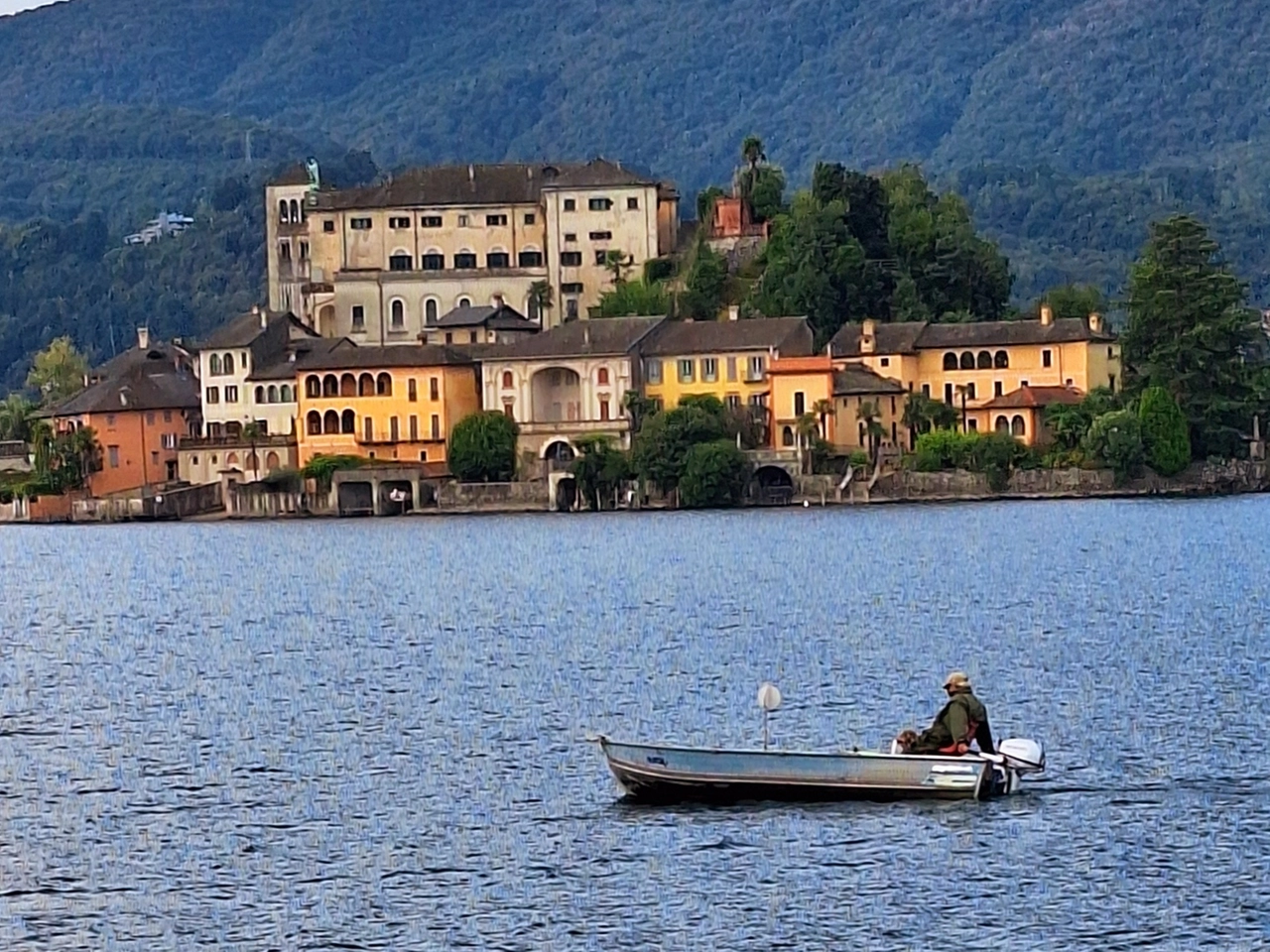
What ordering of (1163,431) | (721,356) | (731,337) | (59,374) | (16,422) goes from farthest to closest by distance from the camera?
(59,374), (16,422), (731,337), (721,356), (1163,431)

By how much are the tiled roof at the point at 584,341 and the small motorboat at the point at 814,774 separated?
315 ft

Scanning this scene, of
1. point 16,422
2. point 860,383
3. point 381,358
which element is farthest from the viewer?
point 16,422

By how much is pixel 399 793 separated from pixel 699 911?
10.3 m

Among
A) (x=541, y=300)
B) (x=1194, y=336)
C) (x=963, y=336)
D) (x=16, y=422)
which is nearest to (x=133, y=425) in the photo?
(x=16, y=422)

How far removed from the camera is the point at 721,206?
157 metres

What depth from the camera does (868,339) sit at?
136250 mm

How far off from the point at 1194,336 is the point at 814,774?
92.4m

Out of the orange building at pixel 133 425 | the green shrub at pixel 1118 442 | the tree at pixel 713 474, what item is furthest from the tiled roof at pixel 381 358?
the green shrub at pixel 1118 442

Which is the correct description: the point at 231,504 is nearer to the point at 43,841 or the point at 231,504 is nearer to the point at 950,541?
the point at 950,541

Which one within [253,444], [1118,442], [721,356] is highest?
[721,356]

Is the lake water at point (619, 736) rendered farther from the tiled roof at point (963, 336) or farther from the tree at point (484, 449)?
the tiled roof at point (963, 336)

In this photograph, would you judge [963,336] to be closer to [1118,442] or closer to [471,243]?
[1118,442]

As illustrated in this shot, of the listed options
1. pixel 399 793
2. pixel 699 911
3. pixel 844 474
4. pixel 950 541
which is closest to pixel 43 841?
pixel 399 793

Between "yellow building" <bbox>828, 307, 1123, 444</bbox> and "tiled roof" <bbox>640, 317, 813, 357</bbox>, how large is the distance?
1.77 m
